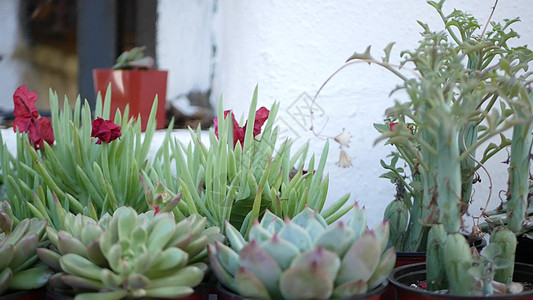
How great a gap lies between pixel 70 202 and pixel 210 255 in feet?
1.31

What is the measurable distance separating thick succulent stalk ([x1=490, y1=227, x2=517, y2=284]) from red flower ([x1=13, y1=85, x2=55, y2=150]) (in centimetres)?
76

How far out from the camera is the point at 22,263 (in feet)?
2.51

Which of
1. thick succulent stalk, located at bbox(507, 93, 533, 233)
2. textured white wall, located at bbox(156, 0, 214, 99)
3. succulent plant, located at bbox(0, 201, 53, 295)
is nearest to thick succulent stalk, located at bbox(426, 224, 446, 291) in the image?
thick succulent stalk, located at bbox(507, 93, 533, 233)

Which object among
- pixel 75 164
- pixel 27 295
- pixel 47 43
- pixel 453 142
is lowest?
pixel 27 295

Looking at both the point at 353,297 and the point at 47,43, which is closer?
the point at 353,297

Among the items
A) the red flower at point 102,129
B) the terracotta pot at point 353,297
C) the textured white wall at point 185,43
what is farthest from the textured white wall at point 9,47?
the terracotta pot at point 353,297

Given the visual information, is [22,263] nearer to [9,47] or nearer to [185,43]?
[185,43]

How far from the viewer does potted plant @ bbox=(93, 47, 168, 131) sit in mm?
1421

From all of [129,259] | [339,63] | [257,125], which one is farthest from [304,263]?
[339,63]

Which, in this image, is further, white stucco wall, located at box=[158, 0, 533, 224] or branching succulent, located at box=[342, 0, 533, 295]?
white stucco wall, located at box=[158, 0, 533, 224]

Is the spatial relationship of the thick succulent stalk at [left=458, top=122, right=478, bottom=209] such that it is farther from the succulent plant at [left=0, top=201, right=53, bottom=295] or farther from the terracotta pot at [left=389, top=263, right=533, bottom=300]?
the succulent plant at [left=0, top=201, right=53, bottom=295]

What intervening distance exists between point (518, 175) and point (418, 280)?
192 mm

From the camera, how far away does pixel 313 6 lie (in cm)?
132

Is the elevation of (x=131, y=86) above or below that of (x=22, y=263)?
above
